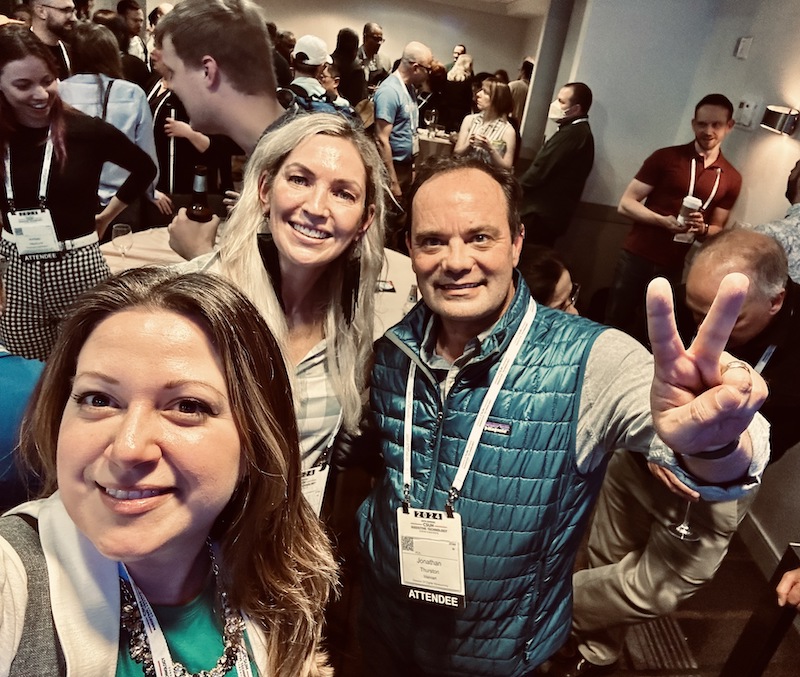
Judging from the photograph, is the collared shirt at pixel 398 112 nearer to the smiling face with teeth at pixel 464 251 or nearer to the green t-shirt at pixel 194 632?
the smiling face with teeth at pixel 464 251

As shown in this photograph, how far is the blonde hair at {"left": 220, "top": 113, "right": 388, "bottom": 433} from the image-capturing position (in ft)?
4.87

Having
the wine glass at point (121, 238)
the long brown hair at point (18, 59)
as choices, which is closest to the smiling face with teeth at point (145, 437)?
the long brown hair at point (18, 59)

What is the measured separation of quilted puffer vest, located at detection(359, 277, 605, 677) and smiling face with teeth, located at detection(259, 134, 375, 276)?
0.29 meters

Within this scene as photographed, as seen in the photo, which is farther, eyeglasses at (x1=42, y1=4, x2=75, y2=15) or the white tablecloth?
eyeglasses at (x1=42, y1=4, x2=75, y2=15)

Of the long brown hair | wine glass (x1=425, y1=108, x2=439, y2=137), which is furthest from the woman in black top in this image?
wine glass (x1=425, y1=108, x2=439, y2=137)

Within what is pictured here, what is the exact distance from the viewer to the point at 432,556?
4.32 ft

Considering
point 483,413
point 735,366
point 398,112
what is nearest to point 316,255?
point 483,413

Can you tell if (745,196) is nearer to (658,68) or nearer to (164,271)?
(658,68)

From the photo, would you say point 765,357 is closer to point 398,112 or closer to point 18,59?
point 18,59

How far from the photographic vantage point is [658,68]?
462 centimetres

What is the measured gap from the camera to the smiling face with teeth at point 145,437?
2.35 feet

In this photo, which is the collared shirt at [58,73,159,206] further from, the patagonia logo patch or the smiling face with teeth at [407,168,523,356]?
the patagonia logo patch

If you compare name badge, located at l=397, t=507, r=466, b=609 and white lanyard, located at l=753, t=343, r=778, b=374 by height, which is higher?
white lanyard, located at l=753, t=343, r=778, b=374

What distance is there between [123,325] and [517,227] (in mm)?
999
